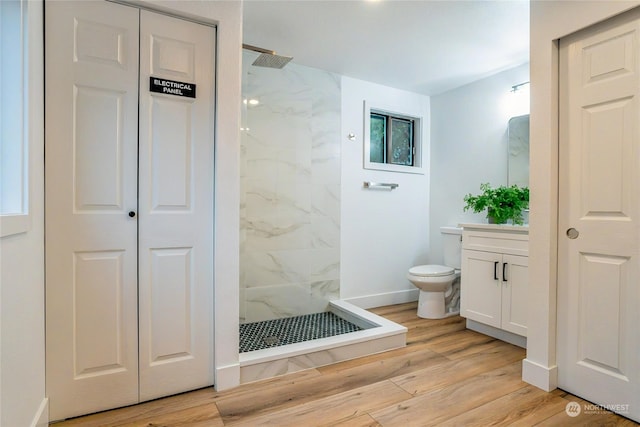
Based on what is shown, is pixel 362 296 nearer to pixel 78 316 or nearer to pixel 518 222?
pixel 518 222

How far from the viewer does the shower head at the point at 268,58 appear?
238 centimetres

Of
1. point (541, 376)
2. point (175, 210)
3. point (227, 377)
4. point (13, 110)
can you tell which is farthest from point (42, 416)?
point (541, 376)

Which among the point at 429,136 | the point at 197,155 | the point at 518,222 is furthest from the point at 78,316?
the point at 429,136

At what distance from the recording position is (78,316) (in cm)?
164

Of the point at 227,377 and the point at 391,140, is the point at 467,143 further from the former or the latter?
the point at 227,377

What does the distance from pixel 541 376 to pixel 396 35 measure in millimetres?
2512

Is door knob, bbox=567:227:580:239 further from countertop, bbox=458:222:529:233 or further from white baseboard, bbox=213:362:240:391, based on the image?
white baseboard, bbox=213:362:240:391

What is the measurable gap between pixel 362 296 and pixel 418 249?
92cm

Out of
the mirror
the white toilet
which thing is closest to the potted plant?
the mirror

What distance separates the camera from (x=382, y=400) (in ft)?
5.96

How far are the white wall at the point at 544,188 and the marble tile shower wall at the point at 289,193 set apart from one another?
5.78 ft

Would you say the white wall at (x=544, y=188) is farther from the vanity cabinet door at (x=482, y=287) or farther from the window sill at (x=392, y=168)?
the window sill at (x=392, y=168)

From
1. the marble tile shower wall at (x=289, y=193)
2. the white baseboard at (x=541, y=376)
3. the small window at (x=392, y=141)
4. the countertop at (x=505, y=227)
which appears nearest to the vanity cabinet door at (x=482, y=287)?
the countertop at (x=505, y=227)

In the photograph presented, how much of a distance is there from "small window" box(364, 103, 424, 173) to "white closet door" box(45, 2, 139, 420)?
2363 millimetres
